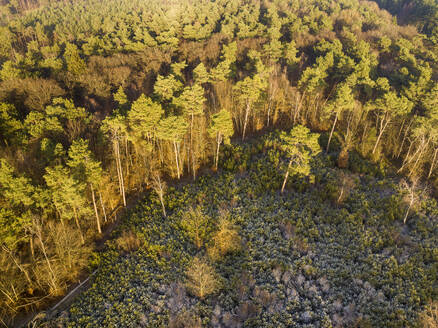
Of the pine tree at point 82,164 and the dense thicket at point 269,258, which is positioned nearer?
the dense thicket at point 269,258

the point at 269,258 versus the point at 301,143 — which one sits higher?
the point at 301,143

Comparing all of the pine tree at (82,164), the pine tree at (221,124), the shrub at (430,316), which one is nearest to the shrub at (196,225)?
the pine tree at (221,124)

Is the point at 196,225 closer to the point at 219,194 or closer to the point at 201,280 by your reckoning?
the point at 219,194

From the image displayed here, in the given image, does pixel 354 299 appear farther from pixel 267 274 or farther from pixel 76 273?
pixel 76 273

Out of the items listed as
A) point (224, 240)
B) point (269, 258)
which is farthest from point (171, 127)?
point (269, 258)

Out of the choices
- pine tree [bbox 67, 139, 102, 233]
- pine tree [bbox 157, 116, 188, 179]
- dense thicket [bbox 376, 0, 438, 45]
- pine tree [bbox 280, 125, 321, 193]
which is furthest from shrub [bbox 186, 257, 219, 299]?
dense thicket [bbox 376, 0, 438, 45]

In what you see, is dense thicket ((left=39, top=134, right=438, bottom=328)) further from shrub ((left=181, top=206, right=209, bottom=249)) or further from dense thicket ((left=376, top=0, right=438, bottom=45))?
dense thicket ((left=376, top=0, right=438, bottom=45))

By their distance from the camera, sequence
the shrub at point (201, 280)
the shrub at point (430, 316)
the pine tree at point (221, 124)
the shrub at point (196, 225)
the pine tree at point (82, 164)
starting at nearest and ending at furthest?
1. the shrub at point (430, 316)
2. the shrub at point (201, 280)
3. the pine tree at point (82, 164)
4. the shrub at point (196, 225)
5. the pine tree at point (221, 124)

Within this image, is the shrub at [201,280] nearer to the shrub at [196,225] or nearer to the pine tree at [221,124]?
the shrub at [196,225]

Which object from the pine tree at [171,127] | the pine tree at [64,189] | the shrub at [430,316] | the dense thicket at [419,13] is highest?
the dense thicket at [419,13]
